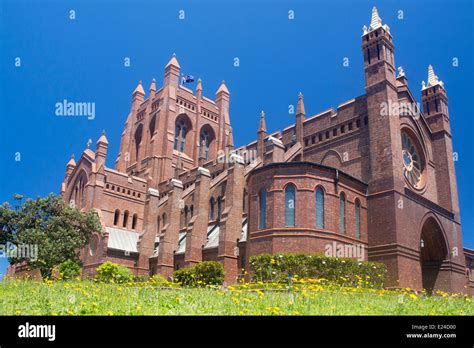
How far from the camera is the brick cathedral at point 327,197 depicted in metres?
24.8

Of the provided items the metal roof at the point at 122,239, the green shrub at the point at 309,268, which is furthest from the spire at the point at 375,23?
the metal roof at the point at 122,239

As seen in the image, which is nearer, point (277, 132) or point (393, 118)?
point (393, 118)

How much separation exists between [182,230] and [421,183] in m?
21.6

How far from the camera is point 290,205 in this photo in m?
24.6

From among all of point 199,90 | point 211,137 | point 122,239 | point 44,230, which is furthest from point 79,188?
point 199,90

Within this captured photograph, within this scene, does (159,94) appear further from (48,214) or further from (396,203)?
(396,203)

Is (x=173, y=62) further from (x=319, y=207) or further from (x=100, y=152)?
(x=319, y=207)

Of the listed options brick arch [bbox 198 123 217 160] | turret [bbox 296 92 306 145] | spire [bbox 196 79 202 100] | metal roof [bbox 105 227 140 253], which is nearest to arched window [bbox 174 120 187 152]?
brick arch [bbox 198 123 217 160]

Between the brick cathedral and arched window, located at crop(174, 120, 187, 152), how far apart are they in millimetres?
10302

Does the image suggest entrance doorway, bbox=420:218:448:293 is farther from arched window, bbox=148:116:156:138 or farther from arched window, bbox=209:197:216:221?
arched window, bbox=148:116:156:138

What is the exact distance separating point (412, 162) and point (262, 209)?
1315cm

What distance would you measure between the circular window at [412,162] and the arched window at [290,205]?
32.6 feet
